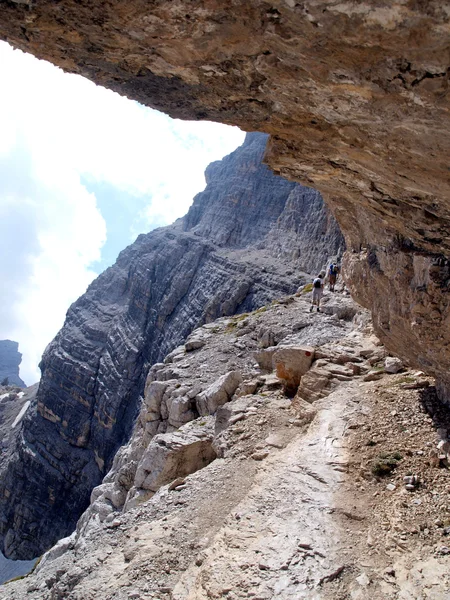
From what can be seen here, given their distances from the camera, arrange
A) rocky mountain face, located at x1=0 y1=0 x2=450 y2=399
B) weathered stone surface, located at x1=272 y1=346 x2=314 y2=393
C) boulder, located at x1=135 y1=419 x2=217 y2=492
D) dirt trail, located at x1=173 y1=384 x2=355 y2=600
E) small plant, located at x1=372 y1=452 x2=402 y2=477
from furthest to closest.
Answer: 1. weathered stone surface, located at x1=272 y1=346 x2=314 y2=393
2. boulder, located at x1=135 y1=419 x2=217 y2=492
3. small plant, located at x1=372 y1=452 x2=402 y2=477
4. dirt trail, located at x1=173 y1=384 x2=355 y2=600
5. rocky mountain face, located at x1=0 y1=0 x2=450 y2=399

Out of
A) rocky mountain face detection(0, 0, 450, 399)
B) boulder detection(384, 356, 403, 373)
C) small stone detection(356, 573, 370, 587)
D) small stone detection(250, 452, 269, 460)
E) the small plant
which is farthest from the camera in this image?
boulder detection(384, 356, 403, 373)

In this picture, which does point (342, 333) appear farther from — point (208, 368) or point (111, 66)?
point (111, 66)

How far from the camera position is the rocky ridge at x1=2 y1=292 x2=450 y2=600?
8.01 metres

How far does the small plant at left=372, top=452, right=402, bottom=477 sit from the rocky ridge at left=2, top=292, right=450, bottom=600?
6cm

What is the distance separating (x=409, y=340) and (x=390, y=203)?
431cm

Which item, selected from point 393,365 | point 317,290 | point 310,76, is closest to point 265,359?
point 393,365

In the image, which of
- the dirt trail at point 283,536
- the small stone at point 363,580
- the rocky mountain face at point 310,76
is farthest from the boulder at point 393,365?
the small stone at point 363,580

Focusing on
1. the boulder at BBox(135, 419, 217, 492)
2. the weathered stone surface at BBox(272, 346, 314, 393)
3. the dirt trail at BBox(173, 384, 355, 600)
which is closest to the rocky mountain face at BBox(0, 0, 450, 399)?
the dirt trail at BBox(173, 384, 355, 600)

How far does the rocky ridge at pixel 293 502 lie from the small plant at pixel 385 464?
0.19 ft

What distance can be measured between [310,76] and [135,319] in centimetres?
8226

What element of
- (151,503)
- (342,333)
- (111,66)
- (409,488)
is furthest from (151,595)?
(342,333)

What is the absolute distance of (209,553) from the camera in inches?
356

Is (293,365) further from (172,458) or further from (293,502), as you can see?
(293,502)

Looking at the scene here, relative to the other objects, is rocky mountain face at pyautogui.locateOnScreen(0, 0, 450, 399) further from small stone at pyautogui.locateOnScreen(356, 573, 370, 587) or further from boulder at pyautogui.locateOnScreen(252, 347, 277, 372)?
boulder at pyautogui.locateOnScreen(252, 347, 277, 372)
